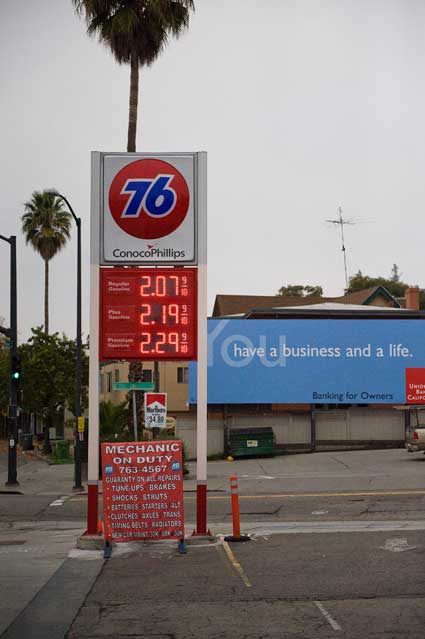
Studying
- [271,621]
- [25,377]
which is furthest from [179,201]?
[25,377]

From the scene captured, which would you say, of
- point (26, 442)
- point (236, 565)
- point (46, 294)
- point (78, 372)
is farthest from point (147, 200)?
point (46, 294)

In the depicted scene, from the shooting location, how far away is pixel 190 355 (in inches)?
552

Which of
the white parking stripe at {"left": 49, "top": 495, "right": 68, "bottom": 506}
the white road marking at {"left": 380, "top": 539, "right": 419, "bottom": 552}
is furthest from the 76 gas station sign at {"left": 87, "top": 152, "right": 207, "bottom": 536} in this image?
the white parking stripe at {"left": 49, "top": 495, "right": 68, "bottom": 506}

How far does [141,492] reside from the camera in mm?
13461

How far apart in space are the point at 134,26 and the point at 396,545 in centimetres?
2077

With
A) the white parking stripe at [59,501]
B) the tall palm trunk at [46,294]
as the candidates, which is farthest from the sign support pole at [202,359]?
the tall palm trunk at [46,294]

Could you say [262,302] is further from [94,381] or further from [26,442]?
[94,381]

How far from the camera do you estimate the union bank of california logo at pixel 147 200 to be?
47.9 feet

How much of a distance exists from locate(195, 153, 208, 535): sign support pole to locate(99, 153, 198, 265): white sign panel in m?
0.15

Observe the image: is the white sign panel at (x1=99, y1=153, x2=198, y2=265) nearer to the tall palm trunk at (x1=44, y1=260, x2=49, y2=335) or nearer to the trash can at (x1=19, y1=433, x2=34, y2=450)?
the trash can at (x1=19, y1=433, x2=34, y2=450)

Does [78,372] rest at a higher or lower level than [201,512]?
higher

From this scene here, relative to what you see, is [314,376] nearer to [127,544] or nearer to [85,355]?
[85,355]

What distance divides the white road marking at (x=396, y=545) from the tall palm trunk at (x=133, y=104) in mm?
19025

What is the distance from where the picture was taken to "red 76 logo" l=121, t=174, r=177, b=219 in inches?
575
